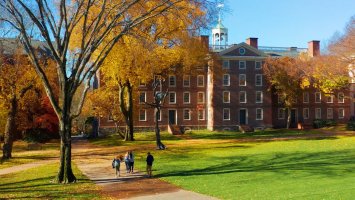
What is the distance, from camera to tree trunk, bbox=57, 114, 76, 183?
68.0ft

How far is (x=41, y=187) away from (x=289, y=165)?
42.2 ft

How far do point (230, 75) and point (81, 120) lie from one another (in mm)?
36376

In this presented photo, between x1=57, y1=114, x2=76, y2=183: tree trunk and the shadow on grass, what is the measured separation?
4.53m

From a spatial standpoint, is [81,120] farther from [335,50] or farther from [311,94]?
[335,50]

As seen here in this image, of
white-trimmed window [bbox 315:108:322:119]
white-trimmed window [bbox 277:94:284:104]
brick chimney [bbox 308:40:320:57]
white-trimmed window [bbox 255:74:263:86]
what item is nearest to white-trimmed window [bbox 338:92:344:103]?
white-trimmed window [bbox 315:108:322:119]

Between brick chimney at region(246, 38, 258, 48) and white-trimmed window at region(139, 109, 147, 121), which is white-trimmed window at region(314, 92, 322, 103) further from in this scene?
white-trimmed window at region(139, 109, 147, 121)

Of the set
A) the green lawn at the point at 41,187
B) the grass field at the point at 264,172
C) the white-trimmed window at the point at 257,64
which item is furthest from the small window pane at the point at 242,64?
the green lawn at the point at 41,187

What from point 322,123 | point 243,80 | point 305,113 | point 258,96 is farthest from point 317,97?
point 243,80

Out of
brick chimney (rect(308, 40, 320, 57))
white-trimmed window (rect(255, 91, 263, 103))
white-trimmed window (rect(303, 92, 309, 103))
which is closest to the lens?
white-trimmed window (rect(255, 91, 263, 103))

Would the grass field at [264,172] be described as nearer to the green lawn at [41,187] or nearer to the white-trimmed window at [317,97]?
the green lawn at [41,187]

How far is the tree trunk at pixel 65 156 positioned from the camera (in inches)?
816

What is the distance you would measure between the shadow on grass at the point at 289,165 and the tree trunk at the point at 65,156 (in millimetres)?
4525

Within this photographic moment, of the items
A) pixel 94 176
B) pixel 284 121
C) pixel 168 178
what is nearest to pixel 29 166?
pixel 94 176

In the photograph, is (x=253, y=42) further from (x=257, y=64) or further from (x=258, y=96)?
(x=258, y=96)
